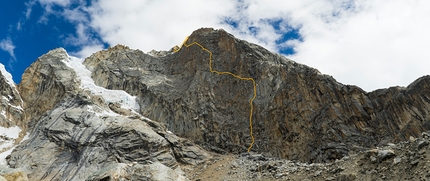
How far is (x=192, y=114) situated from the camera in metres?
50.3

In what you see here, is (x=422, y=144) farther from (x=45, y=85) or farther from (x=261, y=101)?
(x=45, y=85)

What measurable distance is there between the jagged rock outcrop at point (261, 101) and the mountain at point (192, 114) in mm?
131

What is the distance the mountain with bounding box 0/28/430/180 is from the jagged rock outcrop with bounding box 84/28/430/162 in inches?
5.2

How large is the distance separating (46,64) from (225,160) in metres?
42.2

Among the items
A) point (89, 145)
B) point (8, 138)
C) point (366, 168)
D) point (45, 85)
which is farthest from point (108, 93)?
point (366, 168)

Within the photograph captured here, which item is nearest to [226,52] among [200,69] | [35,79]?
[200,69]

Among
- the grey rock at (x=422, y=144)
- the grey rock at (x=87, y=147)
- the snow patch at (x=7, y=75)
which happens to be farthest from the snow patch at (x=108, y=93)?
the grey rock at (x=422, y=144)

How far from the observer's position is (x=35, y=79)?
61.4 meters

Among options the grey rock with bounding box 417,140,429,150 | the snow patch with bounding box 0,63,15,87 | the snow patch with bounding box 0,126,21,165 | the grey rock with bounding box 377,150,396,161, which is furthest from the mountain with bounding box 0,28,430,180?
the grey rock with bounding box 417,140,429,150

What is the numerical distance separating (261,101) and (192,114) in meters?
10.6

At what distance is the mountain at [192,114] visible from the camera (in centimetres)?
3472

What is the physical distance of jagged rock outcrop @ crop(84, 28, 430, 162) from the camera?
34.4 meters

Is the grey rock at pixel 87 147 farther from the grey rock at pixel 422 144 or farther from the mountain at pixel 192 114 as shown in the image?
the grey rock at pixel 422 144

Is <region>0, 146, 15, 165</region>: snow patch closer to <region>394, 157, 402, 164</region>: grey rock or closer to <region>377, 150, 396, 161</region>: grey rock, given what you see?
<region>377, 150, 396, 161</region>: grey rock
